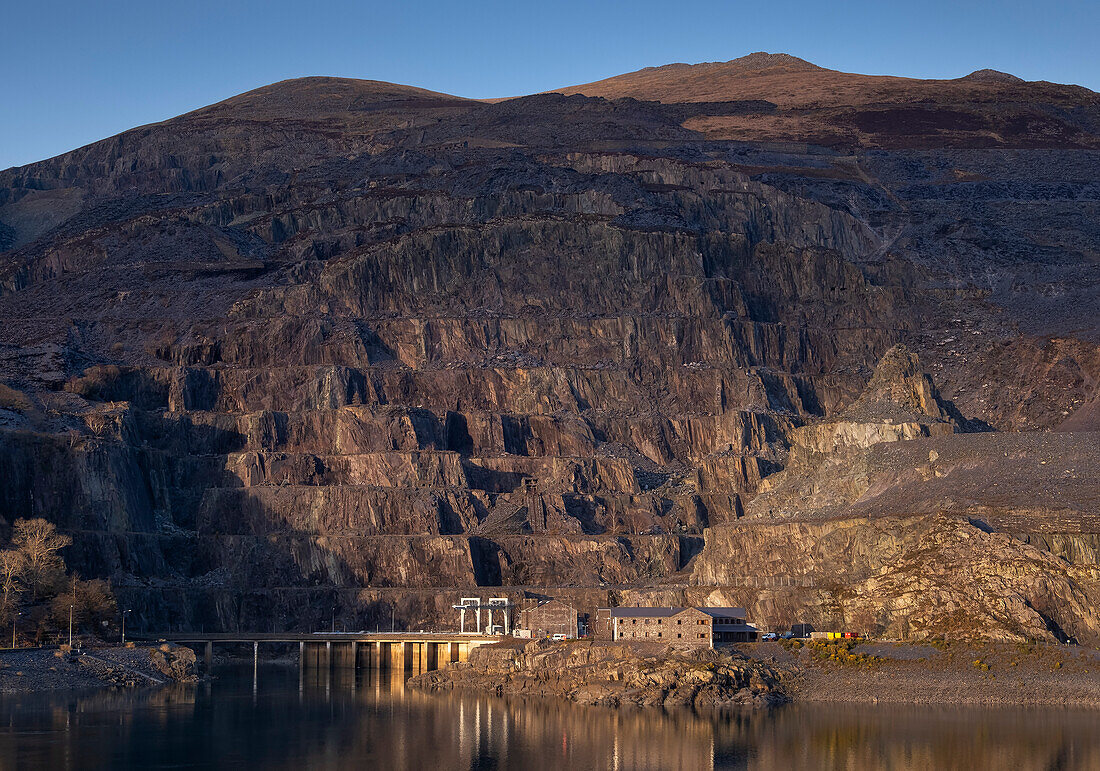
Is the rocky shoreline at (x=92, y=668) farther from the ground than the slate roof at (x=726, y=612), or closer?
closer

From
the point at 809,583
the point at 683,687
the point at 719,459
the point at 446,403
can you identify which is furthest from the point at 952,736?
the point at 446,403

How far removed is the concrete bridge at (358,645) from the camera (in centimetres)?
15112

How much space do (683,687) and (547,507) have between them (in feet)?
190

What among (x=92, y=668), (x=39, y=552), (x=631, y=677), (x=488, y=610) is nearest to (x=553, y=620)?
(x=488, y=610)

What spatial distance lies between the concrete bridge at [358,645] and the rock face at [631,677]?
1997cm

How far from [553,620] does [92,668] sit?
32.8 metres

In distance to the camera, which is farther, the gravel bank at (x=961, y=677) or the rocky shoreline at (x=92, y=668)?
the rocky shoreline at (x=92, y=668)

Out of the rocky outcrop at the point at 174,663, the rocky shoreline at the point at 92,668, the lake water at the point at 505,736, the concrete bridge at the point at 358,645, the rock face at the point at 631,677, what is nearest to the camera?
the lake water at the point at 505,736

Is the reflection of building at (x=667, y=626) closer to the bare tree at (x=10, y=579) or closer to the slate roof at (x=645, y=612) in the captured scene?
the slate roof at (x=645, y=612)

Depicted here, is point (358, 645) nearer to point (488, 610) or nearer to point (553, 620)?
point (488, 610)

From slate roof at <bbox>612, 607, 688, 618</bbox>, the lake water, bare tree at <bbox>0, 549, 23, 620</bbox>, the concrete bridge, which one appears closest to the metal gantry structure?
the concrete bridge

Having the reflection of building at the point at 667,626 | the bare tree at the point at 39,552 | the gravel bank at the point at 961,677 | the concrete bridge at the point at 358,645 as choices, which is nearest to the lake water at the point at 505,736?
the gravel bank at the point at 961,677

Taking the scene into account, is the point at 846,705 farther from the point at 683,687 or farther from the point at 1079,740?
the point at 1079,740

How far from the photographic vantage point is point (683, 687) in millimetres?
117312
